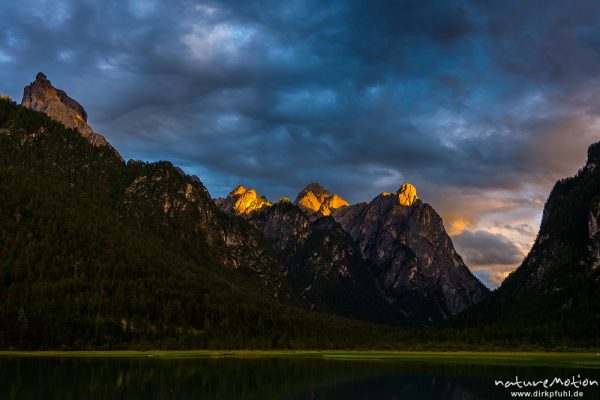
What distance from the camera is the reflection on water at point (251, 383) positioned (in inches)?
3585

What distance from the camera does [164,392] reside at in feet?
306

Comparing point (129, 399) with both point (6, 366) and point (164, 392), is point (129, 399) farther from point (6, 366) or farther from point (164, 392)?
point (6, 366)

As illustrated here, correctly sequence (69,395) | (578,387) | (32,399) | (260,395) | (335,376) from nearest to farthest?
(32,399) < (69,395) < (260,395) < (578,387) < (335,376)

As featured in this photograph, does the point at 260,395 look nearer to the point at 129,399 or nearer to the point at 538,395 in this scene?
the point at 129,399

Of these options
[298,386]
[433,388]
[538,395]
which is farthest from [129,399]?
[538,395]

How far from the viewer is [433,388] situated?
105 meters

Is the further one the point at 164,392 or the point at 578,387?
the point at 578,387

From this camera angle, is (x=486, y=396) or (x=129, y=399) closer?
(x=129, y=399)

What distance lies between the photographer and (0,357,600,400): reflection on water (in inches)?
3585

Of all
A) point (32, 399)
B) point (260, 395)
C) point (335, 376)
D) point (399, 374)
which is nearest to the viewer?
point (32, 399)

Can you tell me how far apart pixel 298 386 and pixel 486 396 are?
3181 cm

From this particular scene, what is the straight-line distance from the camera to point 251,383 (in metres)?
110

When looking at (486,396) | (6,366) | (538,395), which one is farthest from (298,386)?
(6,366)

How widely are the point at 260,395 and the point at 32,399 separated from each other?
32006 millimetres
